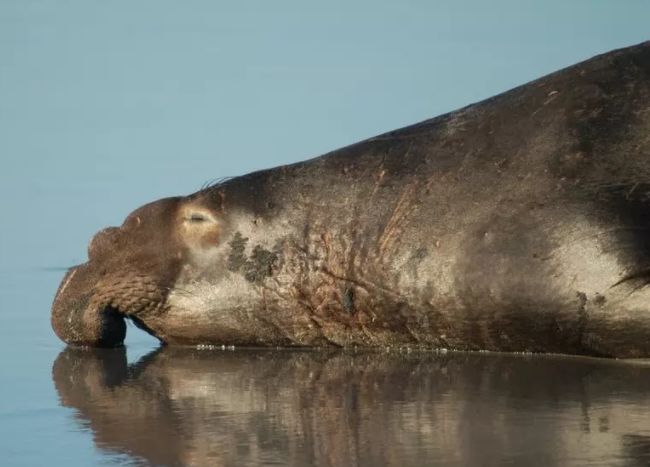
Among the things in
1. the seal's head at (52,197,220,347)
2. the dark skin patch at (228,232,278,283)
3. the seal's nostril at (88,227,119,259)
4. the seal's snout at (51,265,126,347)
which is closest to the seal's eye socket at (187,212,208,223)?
the seal's head at (52,197,220,347)

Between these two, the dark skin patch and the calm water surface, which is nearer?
the calm water surface

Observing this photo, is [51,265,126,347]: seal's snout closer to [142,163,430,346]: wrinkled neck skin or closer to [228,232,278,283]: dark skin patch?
[142,163,430,346]: wrinkled neck skin

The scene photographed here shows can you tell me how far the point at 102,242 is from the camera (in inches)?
384

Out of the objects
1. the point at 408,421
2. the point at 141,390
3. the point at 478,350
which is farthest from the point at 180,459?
the point at 478,350

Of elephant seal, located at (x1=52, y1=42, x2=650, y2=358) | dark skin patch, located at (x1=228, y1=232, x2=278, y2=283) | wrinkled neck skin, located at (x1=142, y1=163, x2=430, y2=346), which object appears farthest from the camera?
dark skin patch, located at (x1=228, y1=232, x2=278, y2=283)

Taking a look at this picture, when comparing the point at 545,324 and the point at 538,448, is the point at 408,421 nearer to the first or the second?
the point at 538,448

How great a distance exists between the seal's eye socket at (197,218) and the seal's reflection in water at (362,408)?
3.27ft

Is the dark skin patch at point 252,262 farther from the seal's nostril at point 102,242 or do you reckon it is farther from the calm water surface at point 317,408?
the seal's nostril at point 102,242

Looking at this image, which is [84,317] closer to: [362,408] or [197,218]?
[197,218]

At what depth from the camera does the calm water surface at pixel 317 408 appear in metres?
5.32

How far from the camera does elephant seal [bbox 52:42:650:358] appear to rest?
25.8 ft

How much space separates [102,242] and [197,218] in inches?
28.5

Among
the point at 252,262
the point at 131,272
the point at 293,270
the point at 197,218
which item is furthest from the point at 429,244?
the point at 131,272

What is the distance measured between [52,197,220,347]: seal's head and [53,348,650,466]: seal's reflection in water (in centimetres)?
71
